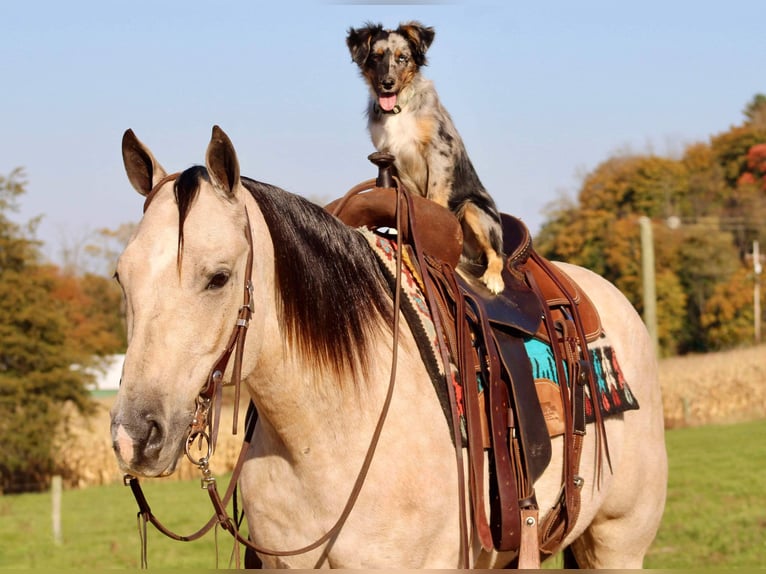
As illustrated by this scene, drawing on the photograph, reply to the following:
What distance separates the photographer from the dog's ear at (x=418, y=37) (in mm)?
4410

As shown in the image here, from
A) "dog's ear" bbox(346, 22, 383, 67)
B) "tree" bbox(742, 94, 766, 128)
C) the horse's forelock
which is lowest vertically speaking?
the horse's forelock

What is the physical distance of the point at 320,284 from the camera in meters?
3.07

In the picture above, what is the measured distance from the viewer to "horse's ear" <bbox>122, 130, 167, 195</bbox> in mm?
2943

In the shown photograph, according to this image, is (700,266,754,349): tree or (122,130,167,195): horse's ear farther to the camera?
(700,266,754,349): tree

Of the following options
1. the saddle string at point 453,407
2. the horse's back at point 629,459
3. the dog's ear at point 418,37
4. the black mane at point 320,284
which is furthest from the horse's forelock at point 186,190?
the horse's back at point 629,459

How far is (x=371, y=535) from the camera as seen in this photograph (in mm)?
3010

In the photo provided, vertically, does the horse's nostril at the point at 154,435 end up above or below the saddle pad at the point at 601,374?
below

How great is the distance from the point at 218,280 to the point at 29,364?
74.4 feet

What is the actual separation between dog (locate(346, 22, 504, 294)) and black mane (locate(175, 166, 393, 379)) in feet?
2.69

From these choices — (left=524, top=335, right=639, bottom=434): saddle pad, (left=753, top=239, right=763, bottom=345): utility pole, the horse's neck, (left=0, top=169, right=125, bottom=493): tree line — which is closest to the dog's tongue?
(left=524, top=335, right=639, bottom=434): saddle pad

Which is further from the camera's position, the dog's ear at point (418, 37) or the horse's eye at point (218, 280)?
the dog's ear at point (418, 37)

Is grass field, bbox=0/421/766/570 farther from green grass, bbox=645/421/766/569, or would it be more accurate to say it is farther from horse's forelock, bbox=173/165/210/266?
horse's forelock, bbox=173/165/210/266

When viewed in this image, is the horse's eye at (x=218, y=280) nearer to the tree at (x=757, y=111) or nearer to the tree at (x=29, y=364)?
the tree at (x=29, y=364)

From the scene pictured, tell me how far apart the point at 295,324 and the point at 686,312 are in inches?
1585
